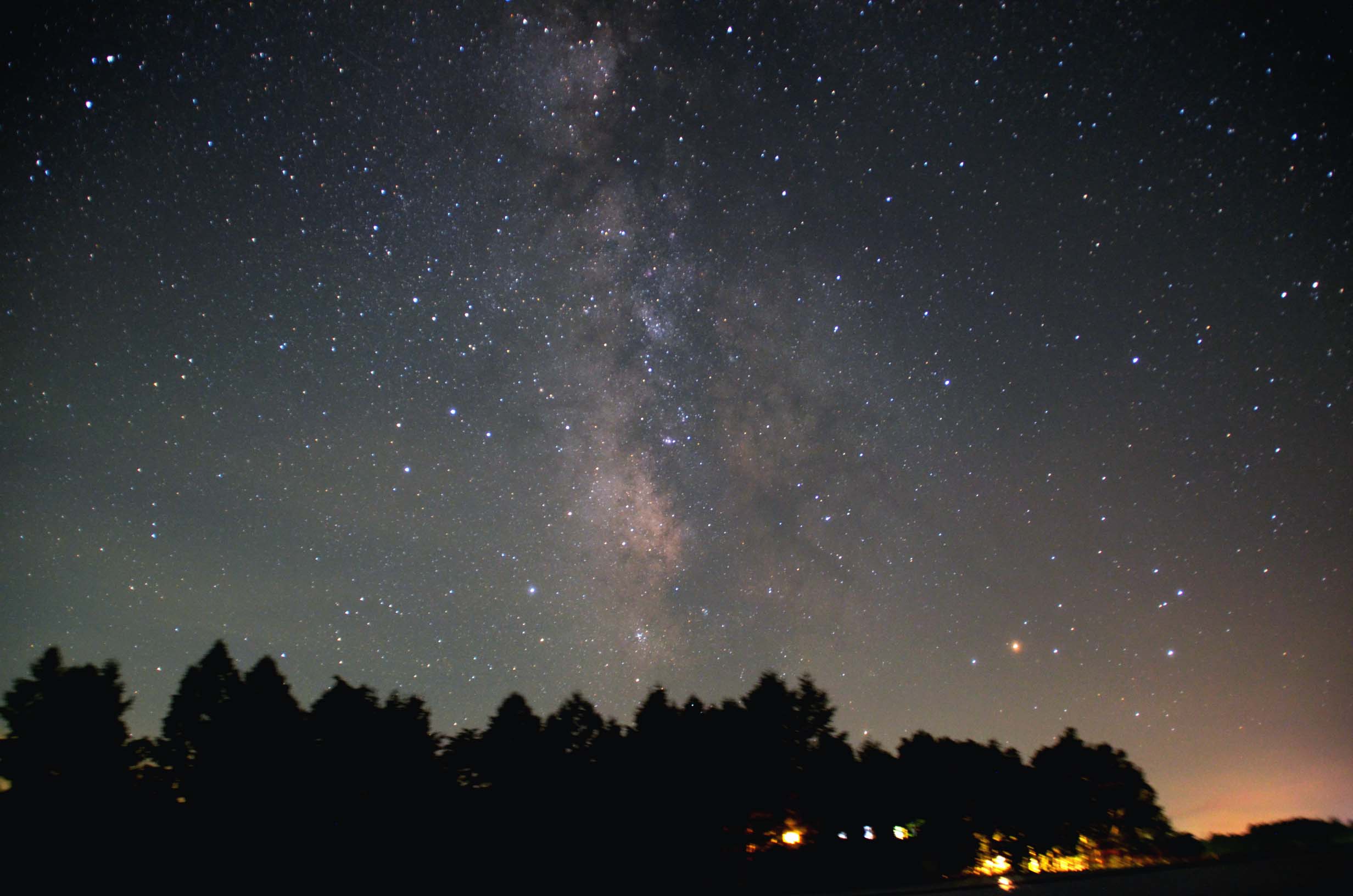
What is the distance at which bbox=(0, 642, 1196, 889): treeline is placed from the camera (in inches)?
733

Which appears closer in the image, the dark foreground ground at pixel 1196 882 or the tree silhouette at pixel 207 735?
the dark foreground ground at pixel 1196 882

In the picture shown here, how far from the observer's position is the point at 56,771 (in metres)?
20.4

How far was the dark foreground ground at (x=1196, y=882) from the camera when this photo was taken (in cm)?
1062

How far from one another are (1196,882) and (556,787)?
50.9 ft

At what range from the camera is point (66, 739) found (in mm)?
20750

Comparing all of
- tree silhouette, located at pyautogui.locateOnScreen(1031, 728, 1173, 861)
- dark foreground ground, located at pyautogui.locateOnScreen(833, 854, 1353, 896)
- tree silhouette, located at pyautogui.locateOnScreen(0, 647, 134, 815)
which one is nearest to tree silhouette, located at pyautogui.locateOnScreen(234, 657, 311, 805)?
tree silhouette, located at pyautogui.locateOnScreen(0, 647, 134, 815)

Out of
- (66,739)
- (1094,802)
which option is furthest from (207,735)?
(1094,802)

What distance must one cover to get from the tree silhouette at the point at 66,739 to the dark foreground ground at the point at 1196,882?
22196mm

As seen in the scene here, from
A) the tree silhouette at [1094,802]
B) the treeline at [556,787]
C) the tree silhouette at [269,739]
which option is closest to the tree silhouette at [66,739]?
the treeline at [556,787]

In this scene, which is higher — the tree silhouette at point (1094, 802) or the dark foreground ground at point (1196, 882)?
the tree silhouette at point (1094, 802)

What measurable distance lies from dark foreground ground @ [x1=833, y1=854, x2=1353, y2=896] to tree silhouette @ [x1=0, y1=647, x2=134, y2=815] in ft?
72.8

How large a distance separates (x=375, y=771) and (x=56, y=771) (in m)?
9.88

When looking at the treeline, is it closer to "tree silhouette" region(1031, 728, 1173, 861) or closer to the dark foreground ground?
"tree silhouette" region(1031, 728, 1173, 861)

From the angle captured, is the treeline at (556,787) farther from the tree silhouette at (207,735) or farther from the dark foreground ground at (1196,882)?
the dark foreground ground at (1196,882)
